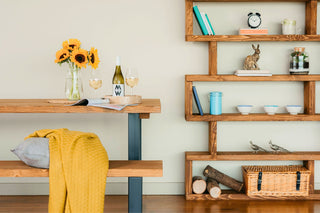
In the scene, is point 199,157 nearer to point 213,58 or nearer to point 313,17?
point 213,58

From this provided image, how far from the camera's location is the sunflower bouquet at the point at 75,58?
2.73 m

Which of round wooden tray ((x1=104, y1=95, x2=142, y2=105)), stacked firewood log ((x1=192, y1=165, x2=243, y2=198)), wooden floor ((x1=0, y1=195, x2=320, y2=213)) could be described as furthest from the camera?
stacked firewood log ((x1=192, y1=165, x2=243, y2=198))

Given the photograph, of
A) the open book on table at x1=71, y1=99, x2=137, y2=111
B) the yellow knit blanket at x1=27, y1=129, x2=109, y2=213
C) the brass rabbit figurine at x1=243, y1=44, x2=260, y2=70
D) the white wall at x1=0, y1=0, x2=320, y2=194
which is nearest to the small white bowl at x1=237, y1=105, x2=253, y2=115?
the white wall at x1=0, y1=0, x2=320, y2=194

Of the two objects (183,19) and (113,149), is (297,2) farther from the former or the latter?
(113,149)

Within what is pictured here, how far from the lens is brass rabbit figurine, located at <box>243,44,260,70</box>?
3.24 meters

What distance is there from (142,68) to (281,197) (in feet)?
5.21

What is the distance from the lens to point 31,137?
2357mm

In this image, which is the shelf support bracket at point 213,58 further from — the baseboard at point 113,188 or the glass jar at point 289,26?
the baseboard at point 113,188

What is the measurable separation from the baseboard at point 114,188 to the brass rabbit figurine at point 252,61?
45.7 inches

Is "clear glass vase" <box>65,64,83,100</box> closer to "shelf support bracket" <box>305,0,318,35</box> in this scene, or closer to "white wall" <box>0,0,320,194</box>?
"white wall" <box>0,0,320,194</box>

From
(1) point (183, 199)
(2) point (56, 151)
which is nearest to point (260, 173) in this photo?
A: (1) point (183, 199)

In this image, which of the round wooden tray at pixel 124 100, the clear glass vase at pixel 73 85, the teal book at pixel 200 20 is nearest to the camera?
the round wooden tray at pixel 124 100

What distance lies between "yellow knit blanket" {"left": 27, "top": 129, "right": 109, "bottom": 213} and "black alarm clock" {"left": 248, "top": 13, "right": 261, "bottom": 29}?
1785 mm

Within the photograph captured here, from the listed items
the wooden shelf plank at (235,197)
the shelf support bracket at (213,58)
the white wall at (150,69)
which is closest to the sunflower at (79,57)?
the white wall at (150,69)
